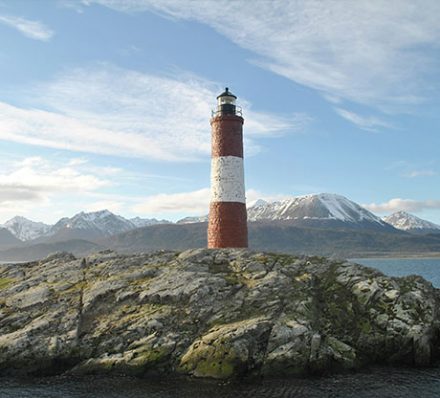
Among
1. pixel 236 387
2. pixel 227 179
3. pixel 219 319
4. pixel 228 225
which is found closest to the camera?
pixel 236 387

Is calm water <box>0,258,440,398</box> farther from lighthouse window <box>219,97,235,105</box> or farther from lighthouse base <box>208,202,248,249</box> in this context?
lighthouse window <box>219,97,235,105</box>

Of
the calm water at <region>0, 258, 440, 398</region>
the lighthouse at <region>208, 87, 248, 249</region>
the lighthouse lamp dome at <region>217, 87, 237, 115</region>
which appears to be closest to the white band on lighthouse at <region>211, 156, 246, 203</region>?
the lighthouse at <region>208, 87, 248, 249</region>

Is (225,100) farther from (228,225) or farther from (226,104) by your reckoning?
(228,225)

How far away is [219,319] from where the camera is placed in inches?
1216

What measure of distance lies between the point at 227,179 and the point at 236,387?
2197 centimetres

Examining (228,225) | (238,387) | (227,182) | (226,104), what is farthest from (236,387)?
(226,104)

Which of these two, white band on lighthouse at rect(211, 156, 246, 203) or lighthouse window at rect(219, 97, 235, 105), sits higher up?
lighthouse window at rect(219, 97, 235, 105)

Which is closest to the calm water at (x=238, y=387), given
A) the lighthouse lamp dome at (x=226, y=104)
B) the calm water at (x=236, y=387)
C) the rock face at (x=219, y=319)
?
the calm water at (x=236, y=387)

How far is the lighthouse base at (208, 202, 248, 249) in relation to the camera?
4416 centimetres

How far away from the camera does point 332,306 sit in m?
33.0

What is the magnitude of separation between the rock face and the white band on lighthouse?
303 inches

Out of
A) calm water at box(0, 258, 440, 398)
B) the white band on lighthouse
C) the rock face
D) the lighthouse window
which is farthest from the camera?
the lighthouse window

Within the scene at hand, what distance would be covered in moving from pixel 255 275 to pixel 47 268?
1948cm

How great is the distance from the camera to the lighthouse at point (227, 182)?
145 ft
